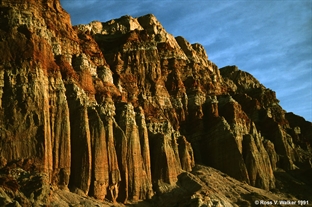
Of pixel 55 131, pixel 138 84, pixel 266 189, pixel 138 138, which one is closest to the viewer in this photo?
pixel 55 131

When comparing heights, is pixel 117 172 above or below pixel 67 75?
below

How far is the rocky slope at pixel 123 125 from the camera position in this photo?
80.2 meters

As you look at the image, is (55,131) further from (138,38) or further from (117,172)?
(138,38)

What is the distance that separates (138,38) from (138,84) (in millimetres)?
12613

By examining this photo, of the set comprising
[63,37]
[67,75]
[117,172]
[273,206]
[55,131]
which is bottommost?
[273,206]

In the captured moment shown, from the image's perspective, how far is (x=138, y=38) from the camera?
12644 cm

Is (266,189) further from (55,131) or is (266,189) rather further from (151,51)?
(55,131)

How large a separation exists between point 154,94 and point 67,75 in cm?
3096

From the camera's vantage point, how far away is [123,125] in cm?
9719

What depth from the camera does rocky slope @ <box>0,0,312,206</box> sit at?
80.2 meters

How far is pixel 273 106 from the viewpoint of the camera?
483ft

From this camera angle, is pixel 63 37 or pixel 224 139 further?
pixel 224 139

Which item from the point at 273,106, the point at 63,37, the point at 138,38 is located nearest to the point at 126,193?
the point at 63,37

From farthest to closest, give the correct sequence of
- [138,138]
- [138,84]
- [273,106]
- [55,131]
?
[273,106] → [138,84] → [138,138] → [55,131]
